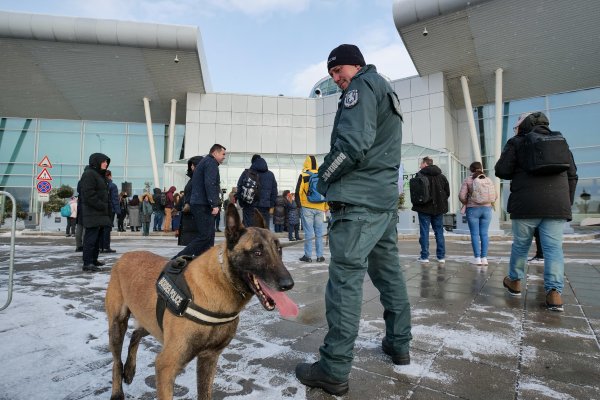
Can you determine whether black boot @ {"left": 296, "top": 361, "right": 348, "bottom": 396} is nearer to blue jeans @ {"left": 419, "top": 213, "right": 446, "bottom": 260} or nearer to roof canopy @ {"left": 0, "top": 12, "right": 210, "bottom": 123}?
blue jeans @ {"left": 419, "top": 213, "right": 446, "bottom": 260}

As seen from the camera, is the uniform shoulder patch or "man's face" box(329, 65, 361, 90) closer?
the uniform shoulder patch

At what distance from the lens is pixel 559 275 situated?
3480 millimetres

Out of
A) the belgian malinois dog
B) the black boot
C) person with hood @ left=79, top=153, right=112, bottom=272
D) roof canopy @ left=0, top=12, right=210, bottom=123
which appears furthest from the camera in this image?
roof canopy @ left=0, top=12, right=210, bottom=123

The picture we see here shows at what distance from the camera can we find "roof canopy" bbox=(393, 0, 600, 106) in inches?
589

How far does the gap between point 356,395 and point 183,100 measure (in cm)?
2463

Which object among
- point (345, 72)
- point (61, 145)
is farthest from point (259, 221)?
point (61, 145)

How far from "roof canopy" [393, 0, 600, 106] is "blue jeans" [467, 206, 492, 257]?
1342 cm

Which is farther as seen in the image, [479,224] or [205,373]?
[479,224]

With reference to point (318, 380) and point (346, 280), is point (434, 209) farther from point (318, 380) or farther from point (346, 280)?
point (318, 380)

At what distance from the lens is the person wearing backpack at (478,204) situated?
6.08 m

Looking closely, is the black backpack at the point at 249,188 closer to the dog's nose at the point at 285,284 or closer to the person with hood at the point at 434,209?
the person with hood at the point at 434,209

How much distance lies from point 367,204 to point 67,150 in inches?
1134

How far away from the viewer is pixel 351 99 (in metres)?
2.00

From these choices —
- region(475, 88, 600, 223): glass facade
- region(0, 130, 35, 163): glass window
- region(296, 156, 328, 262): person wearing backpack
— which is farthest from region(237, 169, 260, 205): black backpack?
region(0, 130, 35, 163): glass window
